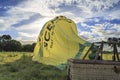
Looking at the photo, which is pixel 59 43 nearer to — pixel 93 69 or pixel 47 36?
pixel 47 36

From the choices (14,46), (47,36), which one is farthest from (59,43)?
(14,46)

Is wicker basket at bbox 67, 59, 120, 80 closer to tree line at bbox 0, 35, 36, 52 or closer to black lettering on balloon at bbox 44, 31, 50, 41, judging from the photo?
black lettering on balloon at bbox 44, 31, 50, 41

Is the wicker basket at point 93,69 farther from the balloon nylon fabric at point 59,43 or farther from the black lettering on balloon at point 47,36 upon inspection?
the black lettering on balloon at point 47,36

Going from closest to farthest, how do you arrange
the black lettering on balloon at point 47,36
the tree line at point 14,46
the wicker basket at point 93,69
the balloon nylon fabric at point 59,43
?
the wicker basket at point 93,69 → the balloon nylon fabric at point 59,43 → the black lettering on balloon at point 47,36 → the tree line at point 14,46

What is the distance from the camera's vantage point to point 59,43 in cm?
1702

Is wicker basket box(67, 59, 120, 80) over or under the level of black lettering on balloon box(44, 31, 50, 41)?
under

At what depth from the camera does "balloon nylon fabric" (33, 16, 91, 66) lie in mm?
16312

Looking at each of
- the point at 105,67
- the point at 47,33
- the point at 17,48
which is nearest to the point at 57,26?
the point at 47,33

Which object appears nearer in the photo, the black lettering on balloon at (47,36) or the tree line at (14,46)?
the black lettering on balloon at (47,36)

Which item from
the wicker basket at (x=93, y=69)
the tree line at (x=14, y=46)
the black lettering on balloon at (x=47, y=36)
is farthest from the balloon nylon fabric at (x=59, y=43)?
the tree line at (x=14, y=46)

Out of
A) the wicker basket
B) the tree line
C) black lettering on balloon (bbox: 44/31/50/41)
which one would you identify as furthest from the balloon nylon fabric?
the tree line

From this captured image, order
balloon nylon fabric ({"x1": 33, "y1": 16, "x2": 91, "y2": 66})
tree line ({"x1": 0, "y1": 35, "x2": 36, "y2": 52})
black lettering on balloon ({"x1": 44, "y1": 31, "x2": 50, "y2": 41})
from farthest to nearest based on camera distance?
tree line ({"x1": 0, "y1": 35, "x2": 36, "y2": 52}) → black lettering on balloon ({"x1": 44, "y1": 31, "x2": 50, "y2": 41}) → balloon nylon fabric ({"x1": 33, "y1": 16, "x2": 91, "y2": 66})

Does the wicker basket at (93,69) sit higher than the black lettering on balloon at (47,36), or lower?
lower

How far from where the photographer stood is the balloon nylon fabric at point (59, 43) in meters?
16.3
